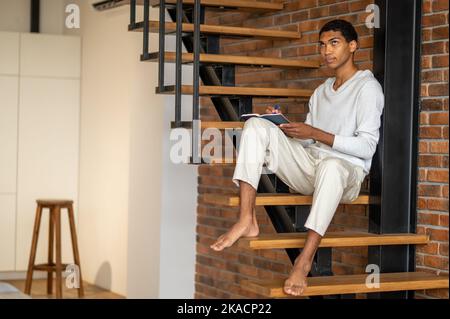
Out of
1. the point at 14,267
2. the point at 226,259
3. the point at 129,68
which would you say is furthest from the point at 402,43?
the point at 14,267

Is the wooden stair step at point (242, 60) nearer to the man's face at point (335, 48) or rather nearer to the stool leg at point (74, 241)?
the man's face at point (335, 48)

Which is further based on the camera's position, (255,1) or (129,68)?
(129,68)

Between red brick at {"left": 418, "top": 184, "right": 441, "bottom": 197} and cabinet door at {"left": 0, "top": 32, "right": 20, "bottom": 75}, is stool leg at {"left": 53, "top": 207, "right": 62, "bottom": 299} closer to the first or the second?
cabinet door at {"left": 0, "top": 32, "right": 20, "bottom": 75}

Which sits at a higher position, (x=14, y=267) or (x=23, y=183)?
(x=23, y=183)

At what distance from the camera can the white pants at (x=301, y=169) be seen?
13.6 feet

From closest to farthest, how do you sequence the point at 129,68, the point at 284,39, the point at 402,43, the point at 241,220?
the point at 241,220, the point at 402,43, the point at 284,39, the point at 129,68

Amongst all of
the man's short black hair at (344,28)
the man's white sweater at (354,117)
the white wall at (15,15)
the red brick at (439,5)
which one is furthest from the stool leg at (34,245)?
the red brick at (439,5)

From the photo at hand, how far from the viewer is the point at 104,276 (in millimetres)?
7852

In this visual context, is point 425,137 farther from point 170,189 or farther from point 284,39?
point 170,189

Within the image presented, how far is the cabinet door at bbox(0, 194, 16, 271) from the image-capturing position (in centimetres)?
798

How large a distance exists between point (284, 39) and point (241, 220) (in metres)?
1.65

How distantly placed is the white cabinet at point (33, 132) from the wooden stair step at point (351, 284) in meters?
4.38

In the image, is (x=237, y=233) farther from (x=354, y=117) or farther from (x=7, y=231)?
(x=7, y=231)

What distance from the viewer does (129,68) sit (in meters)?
7.24
